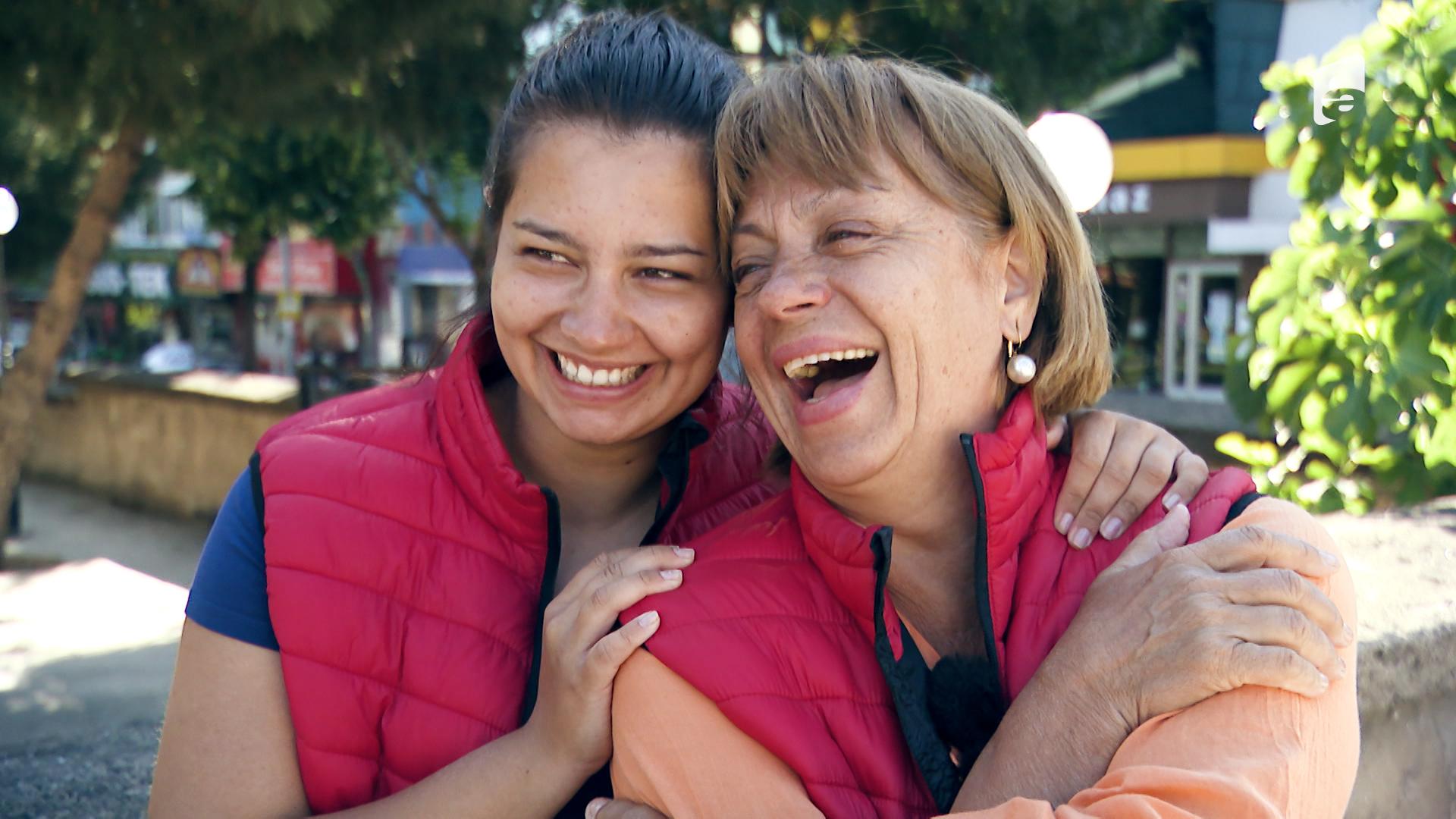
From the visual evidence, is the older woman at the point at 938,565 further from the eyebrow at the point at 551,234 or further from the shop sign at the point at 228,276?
the shop sign at the point at 228,276

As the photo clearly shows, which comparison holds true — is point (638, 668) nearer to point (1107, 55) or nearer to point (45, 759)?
point (45, 759)

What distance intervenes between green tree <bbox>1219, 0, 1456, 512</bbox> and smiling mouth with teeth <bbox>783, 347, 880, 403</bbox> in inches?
88.8

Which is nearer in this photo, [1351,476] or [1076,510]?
[1076,510]

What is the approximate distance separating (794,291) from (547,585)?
0.66m

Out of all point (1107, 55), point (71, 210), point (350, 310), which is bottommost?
point (350, 310)

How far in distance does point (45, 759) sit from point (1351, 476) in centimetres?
396

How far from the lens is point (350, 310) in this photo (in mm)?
32250

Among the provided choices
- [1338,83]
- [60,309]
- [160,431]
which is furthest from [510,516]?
[160,431]

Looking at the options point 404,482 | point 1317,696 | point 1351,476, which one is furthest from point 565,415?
point 1351,476

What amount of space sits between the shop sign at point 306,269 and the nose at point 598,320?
30.4m

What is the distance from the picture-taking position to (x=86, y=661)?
5.43 metres

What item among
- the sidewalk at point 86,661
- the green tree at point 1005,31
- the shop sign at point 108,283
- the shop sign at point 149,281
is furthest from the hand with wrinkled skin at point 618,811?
the shop sign at point 108,283

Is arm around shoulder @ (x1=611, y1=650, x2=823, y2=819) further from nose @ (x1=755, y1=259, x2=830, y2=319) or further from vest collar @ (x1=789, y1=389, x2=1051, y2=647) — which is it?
nose @ (x1=755, y1=259, x2=830, y2=319)

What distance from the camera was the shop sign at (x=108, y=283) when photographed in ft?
124
